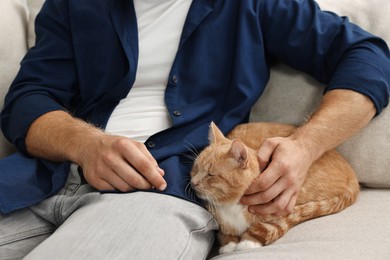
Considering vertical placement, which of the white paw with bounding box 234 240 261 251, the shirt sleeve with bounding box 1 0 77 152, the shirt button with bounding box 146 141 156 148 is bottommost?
the white paw with bounding box 234 240 261 251

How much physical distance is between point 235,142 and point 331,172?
1.07 ft

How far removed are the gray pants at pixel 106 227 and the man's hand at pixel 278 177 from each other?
0.45 ft

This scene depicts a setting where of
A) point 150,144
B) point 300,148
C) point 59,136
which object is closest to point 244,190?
point 300,148

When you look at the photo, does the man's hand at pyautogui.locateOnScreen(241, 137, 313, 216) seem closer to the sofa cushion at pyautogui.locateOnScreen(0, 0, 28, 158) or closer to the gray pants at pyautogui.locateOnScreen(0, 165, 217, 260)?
the gray pants at pyautogui.locateOnScreen(0, 165, 217, 260)

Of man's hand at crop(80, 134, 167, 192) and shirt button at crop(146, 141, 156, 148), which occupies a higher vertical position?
man's hand at crop(80, 134, 167, 192)

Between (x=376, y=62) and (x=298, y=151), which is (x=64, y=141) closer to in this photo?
(x=298, y=151)

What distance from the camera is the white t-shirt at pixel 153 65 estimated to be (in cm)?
133

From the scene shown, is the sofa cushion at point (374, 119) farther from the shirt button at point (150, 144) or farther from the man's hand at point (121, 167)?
the man's hand at point (121, 167)

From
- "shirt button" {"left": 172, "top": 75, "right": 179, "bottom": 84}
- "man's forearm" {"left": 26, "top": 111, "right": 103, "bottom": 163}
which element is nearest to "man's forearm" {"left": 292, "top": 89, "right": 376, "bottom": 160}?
"shirt button" {"left": 172, "top": 75, "right": 179, "bottom": 84}

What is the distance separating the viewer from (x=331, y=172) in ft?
4.00

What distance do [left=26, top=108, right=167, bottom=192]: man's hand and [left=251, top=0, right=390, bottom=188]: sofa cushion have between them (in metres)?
0.52

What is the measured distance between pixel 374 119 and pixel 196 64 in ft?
1.82

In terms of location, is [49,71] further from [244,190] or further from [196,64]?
[244,190]

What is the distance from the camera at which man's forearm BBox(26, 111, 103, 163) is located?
1.20 m
